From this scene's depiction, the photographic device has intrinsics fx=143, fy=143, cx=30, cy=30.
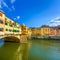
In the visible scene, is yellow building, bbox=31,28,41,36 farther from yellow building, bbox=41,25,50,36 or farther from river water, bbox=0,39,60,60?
river water, bbox=0,39,60,60

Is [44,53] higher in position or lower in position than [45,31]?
lower

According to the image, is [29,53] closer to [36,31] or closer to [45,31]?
[45,31]

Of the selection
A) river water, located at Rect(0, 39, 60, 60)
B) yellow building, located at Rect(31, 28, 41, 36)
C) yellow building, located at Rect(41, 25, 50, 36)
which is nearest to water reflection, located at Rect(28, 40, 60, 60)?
river water, located at Rect(0, 39, 60, 60)

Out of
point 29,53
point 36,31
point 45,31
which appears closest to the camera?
point 29,53

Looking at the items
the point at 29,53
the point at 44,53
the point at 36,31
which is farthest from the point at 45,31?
the point at 29,53

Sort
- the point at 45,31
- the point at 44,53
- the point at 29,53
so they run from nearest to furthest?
1. the point at 29,53
2. the point at 44,53
3. the point at 45,31

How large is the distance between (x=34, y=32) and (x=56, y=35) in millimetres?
14773

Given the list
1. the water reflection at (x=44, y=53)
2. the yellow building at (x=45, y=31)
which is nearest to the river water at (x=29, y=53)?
the water reflection at (x=44, y=53)

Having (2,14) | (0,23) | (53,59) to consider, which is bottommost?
(53,59)

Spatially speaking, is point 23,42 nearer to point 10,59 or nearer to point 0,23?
point 0,23

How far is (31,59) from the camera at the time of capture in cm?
1653

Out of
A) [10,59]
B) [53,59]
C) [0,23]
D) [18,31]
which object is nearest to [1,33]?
[0,23]

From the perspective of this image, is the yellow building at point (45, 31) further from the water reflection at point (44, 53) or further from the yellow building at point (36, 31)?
the water reflection at point (44, 53)

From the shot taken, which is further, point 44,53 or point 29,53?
point 44,53
